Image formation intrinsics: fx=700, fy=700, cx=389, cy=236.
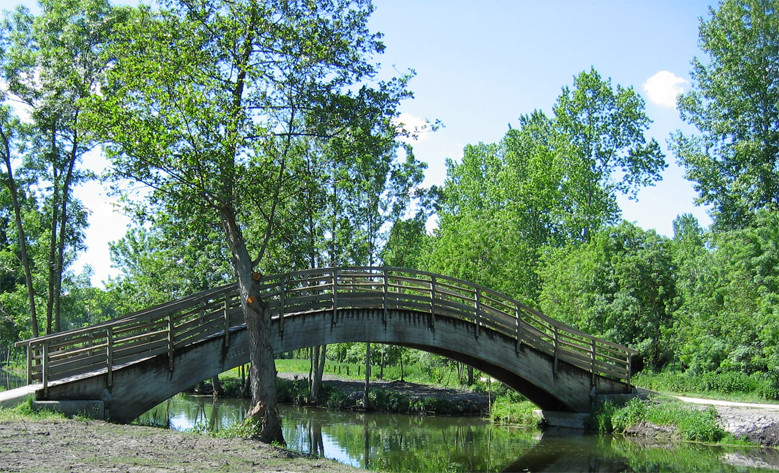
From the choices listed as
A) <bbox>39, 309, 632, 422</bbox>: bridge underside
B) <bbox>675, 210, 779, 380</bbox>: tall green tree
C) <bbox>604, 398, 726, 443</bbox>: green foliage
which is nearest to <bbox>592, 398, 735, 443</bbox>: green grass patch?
<bbox>604, 398, 726, 443</bbox>: green foliage

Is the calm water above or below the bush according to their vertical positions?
below

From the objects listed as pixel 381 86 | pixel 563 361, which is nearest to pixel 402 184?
pixel 563 361

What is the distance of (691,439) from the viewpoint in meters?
18.7

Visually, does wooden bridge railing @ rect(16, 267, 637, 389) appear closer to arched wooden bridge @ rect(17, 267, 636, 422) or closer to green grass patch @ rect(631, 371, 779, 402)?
arched wooden bridge @ rect(17, 267, 636, 422)

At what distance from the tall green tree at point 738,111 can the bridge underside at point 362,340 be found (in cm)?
1598

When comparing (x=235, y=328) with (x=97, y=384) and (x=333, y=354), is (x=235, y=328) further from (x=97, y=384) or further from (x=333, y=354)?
(x=333, y=354)

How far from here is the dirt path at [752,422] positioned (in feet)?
57.2

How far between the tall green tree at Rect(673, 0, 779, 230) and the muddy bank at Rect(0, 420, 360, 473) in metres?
27.6

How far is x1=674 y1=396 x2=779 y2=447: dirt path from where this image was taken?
17.4 metres

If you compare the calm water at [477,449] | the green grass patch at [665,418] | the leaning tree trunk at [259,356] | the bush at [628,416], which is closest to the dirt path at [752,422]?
the green grass patch at [665,418]

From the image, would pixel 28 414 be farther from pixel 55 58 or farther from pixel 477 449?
pixel 55 58

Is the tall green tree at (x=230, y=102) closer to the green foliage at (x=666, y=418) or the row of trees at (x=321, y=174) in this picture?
the row of trees at (x=321, y=174)

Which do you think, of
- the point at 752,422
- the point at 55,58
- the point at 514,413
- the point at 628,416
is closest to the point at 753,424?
the point at 752,422

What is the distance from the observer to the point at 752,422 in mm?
17734
